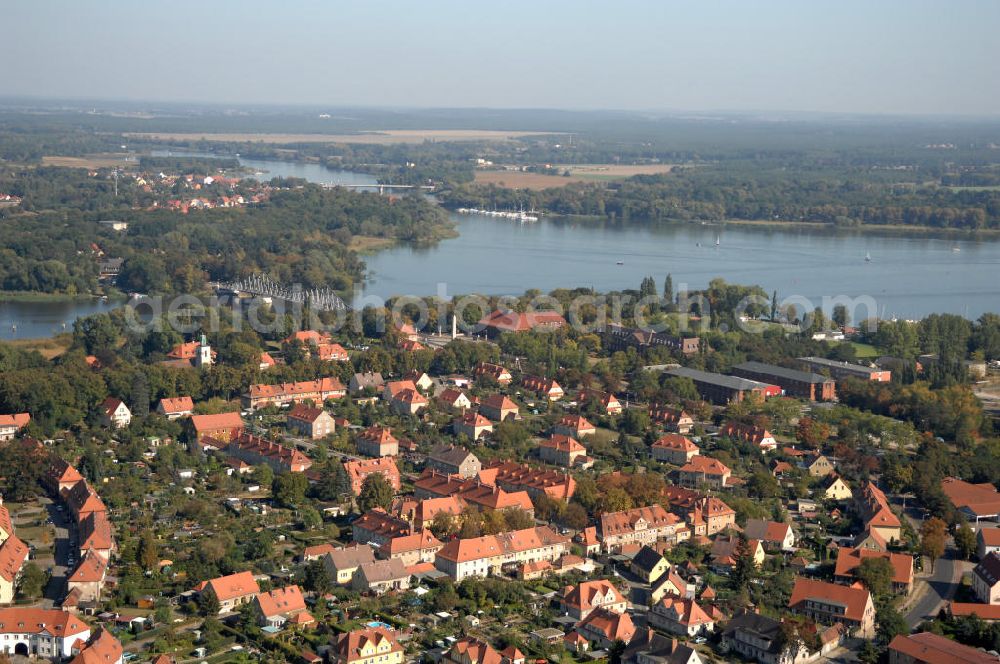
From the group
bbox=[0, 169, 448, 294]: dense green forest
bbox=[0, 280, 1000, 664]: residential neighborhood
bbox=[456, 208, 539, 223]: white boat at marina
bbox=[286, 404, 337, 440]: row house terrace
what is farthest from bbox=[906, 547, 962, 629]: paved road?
bbox=[456, 208, 539, 223]: white boat at marina

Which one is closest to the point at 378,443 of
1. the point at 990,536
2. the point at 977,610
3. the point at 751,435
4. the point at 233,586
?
the point at 751,435

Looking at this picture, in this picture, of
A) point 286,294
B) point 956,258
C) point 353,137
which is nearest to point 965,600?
point 286,294

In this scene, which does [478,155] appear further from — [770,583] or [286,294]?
[770,583]

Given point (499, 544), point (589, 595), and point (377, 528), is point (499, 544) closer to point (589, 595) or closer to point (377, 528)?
point (377, 528)

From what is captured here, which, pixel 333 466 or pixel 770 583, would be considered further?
pixel 333 466

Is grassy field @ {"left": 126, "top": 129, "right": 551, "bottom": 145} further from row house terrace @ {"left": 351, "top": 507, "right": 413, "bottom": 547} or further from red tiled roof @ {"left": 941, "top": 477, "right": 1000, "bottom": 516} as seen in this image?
red tiled roof @ {"left": 941, "top": 477, "right": 1000, "bottom": 516}
